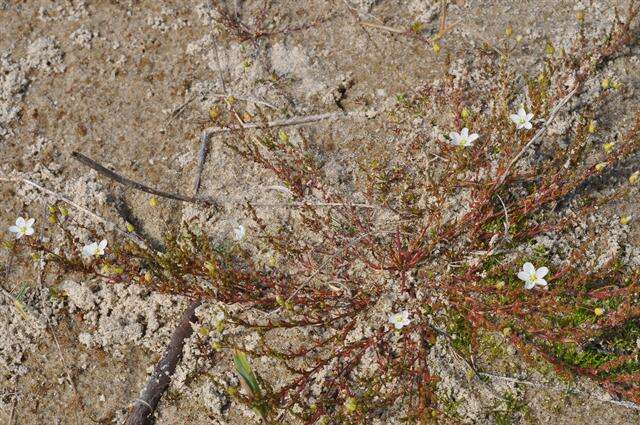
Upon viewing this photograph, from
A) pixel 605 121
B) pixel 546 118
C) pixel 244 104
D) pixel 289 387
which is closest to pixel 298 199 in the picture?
pixel 244 104

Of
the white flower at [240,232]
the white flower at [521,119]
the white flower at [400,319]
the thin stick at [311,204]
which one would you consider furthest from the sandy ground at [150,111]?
the white flower at [521,119]

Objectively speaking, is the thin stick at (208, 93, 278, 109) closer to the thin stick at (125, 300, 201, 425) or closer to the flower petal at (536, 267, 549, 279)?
the thin stick at (125, 300, 201, 425)

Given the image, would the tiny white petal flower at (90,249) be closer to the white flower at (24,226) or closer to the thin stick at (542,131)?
the white flower at (24,226)

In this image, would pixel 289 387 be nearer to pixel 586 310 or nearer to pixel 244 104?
pixel 586 310

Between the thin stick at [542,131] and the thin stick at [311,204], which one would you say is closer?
the thin stick at [542,131]

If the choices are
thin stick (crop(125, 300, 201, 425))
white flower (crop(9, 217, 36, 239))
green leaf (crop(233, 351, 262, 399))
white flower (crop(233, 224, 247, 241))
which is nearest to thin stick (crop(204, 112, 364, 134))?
white flower (crop(233, 224, 247, 241))

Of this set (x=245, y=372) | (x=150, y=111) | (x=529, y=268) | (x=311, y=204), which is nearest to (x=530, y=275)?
(x=529, y=268)
